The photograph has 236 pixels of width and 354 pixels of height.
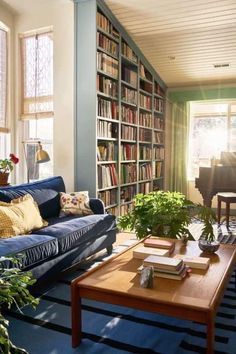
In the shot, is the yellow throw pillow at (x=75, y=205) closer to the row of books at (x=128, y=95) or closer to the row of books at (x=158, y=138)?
the row of books at (x=128, y=95)

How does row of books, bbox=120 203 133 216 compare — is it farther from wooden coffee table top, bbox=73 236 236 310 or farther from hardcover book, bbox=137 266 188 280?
hardcover book, bbox=137 266 188 280

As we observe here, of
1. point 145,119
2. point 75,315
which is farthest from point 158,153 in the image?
point 75,315

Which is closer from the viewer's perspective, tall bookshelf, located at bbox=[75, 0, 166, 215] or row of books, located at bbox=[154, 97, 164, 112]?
tall bookshelf, located at bbox=[75, 0, 166, 215]

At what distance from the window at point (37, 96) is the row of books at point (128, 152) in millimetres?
1027

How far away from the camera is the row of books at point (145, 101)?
5.11 m

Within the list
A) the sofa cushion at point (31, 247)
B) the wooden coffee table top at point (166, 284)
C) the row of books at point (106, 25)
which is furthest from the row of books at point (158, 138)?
the wooden coffee table top at point (166, 284)

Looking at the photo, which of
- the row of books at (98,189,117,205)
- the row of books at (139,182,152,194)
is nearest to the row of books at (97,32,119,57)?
the row of books at (98,189,117,205)

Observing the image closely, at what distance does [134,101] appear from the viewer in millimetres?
4844

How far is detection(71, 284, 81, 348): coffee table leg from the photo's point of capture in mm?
1681

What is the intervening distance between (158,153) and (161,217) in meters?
3.26

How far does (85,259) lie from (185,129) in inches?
147

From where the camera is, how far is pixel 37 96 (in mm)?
4168

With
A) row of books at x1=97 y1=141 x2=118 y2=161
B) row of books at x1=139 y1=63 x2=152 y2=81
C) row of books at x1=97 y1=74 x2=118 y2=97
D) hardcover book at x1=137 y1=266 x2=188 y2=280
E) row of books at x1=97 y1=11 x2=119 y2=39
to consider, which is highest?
row of books at x1=97 y1=11 x2=119 y2=39

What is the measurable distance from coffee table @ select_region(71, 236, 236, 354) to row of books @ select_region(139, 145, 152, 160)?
3304 mm
